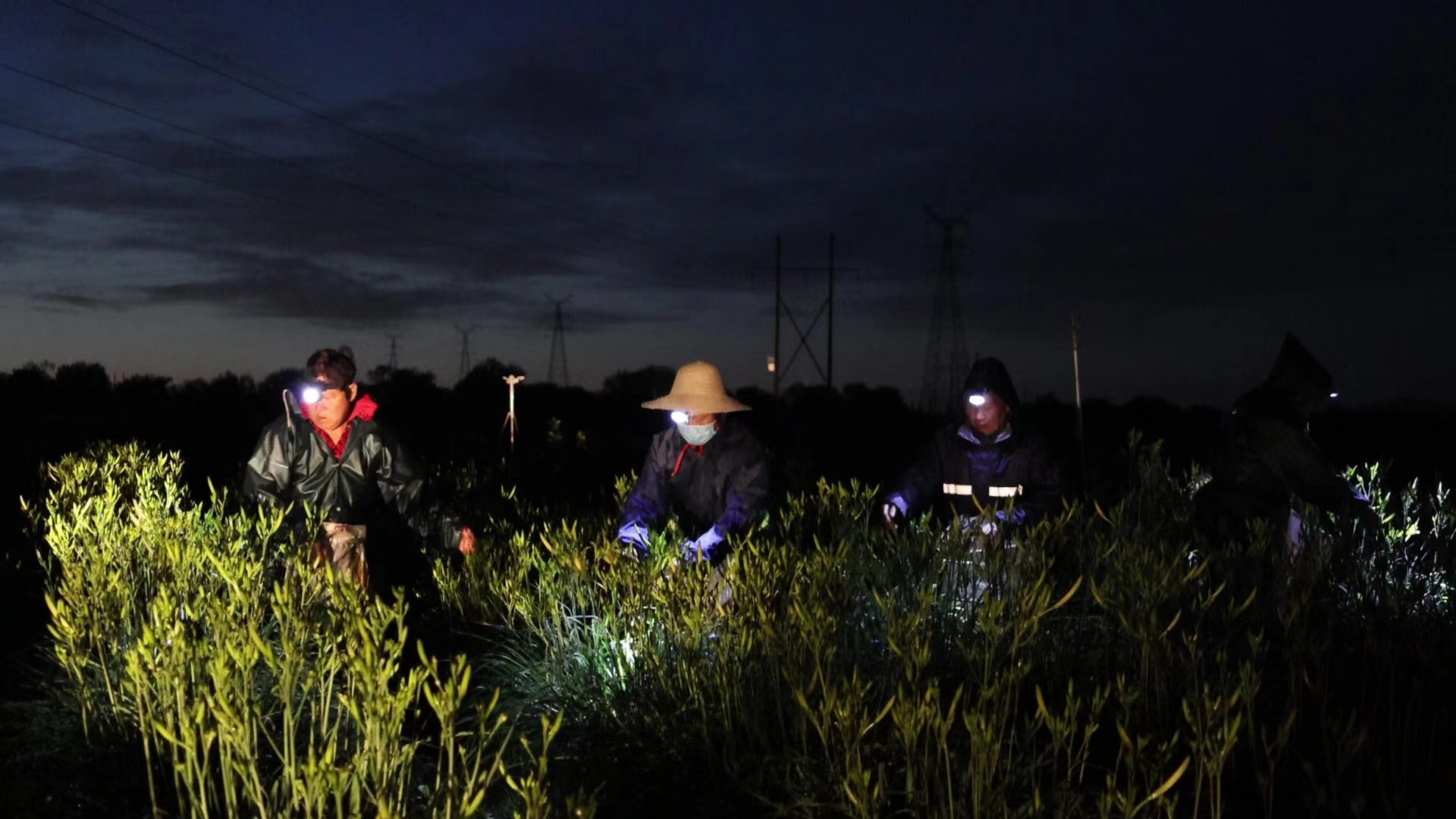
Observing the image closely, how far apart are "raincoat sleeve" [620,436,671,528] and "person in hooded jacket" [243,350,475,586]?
0.76 metres

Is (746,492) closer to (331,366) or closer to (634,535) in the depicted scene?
(634,535)

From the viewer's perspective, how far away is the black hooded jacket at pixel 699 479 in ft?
17.2

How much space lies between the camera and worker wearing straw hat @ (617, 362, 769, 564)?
206 inches

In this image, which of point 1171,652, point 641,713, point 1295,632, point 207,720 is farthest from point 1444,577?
point 207,720

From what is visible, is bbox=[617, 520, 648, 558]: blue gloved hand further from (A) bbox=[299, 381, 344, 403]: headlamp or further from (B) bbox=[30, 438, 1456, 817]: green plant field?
(A) bbox=[299, 381, 344, 403]: headlamp

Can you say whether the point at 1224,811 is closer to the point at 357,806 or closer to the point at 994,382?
the point at 357,806

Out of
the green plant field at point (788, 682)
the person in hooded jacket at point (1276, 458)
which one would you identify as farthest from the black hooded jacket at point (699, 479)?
the person in hooded jacket at point (1276, 458)

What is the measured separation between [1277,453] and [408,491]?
394 centimetres

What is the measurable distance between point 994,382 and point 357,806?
437cm

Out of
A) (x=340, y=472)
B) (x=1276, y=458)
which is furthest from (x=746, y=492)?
(x=1276, y=458)

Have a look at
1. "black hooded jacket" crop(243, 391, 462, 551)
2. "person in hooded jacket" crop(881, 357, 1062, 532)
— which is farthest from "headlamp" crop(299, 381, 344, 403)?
"person in hooded jacket" crop(881, 357, 1062, 532)

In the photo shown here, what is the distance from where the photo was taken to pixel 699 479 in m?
5.46

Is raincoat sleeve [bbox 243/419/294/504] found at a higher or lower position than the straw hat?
lower

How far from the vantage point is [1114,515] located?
4.75 metres
